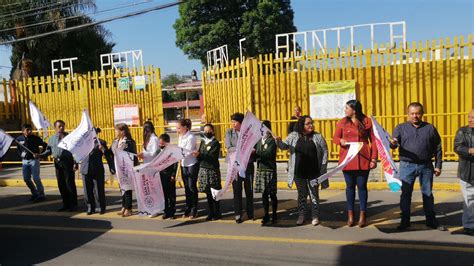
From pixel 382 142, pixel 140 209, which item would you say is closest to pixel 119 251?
pixel 140 209

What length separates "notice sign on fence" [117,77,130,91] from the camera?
45.6 ft

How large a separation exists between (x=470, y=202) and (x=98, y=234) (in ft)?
16.4

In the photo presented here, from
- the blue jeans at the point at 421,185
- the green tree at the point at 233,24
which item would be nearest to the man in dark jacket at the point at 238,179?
the blue jeans at the point at 421,185

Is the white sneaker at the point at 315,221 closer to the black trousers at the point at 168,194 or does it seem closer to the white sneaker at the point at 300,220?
the white sneaker at the point at 300,220

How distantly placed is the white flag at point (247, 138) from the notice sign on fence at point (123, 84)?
29.2 ft

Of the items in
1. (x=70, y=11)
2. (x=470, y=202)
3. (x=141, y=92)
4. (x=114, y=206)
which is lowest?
(x=114, y=206)

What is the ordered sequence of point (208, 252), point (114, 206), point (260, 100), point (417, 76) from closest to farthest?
point (208, 252)
point (114, 206)
point (417, 76)
point (260, 100)

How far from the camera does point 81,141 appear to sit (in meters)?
7.10

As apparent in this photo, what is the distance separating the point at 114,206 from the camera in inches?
319

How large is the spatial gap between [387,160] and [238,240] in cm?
215

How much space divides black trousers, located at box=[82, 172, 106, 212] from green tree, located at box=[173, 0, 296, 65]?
886 inches

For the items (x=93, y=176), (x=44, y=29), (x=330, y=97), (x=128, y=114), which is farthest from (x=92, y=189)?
(x=44, y=29)

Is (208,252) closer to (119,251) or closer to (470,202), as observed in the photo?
(119,251)

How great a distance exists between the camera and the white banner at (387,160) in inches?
207
